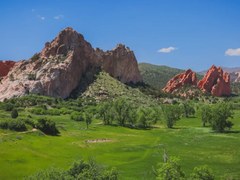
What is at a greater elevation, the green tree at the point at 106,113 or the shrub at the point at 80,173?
the green tree at the point at 106,113

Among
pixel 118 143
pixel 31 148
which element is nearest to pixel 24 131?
pixel 31 148

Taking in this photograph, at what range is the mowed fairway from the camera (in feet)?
241

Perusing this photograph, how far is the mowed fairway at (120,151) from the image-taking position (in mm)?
73438

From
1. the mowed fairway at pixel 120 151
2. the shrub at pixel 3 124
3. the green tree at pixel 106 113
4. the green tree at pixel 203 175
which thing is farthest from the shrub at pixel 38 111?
the green tree at pixel 203 175

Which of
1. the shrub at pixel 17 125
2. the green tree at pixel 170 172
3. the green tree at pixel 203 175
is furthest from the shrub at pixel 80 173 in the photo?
the shrub at pixel 17 125

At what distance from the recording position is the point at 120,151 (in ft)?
323

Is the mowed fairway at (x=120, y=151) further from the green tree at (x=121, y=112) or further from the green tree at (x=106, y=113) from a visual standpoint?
the green tree at (x=121, y=112)

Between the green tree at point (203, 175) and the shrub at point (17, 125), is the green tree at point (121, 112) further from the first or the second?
the green tree at point (203, 175)

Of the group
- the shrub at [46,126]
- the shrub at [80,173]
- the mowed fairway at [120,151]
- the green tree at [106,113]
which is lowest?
the mowed fairway at [120,151]

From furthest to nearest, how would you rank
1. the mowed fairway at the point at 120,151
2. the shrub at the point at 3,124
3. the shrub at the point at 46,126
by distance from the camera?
the shrub at the point at 46,126
the shrub at the point at 3,124
the mowed fairway at the point at 120,151

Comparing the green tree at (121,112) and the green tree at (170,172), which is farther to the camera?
the green tree at (121,112)

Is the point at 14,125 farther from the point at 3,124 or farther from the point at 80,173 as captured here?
the point at 80,173

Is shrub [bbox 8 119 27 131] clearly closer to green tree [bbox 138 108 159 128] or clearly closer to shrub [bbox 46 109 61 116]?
green tree [bbox 138 108 159 128]

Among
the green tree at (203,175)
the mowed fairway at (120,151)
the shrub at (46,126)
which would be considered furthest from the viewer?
the shrub at (46,126)
